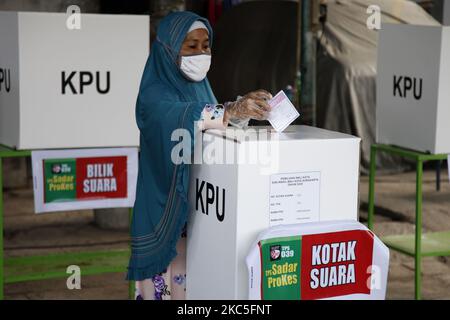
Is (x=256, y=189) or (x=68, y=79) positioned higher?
(x=68, y=79)

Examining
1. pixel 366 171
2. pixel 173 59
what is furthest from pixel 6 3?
pixel 173 59

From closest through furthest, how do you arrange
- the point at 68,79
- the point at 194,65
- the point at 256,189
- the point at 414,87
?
the point at 256,189
the point at 194,65
the point at 68,79
the point at 414,87

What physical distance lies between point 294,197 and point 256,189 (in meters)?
0.14

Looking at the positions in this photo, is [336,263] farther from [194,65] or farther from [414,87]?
[414,87]

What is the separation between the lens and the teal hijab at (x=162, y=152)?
9.09ft

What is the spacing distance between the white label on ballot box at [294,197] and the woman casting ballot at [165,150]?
35cm

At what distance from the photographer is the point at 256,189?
8.08ft

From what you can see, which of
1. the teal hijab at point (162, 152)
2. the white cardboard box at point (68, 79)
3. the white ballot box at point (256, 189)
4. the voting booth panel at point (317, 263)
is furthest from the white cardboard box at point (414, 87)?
the voting booth panel at point (317, 263)

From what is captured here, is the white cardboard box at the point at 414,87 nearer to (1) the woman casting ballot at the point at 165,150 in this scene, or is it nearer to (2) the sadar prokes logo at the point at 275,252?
(1) the woman casting ballot at the point at 165,150

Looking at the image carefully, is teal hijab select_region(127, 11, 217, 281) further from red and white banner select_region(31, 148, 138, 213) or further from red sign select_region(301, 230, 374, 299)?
red and white banner select_region(31, 148, 138, 213)

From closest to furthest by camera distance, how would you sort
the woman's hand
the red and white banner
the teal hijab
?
the woman's hand → the teal hijab → the red and white banner

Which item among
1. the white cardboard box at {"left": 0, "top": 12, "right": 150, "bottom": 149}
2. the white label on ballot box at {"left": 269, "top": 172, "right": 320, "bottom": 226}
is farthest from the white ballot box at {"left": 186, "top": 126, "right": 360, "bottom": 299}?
the white cardboard box at {"left": 0, "top": 12, "right": 150, "bottom": 149}

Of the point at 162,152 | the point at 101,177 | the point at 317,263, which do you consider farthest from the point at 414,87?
the point at 317,263

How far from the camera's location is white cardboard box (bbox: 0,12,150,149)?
162 inches
